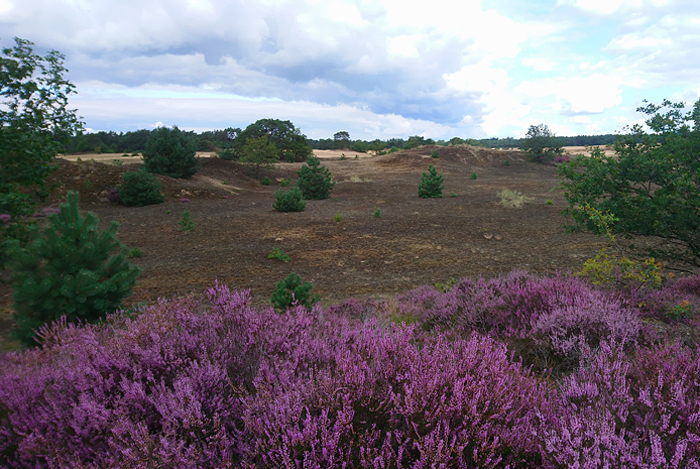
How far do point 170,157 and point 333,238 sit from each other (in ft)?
54.1

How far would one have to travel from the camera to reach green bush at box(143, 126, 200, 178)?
77.0 feet

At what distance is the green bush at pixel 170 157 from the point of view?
23.5m

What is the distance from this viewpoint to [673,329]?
3.94 m

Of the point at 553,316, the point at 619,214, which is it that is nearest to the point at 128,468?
the point at 553,316

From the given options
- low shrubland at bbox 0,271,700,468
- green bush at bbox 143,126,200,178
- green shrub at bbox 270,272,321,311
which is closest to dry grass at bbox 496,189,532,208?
green shrub at bbox 270,272,321,311

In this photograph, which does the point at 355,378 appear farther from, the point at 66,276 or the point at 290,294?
the point at 66,276

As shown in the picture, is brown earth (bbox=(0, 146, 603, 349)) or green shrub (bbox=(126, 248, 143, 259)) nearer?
brown earth (bbox=(0, 146, 603, 349))

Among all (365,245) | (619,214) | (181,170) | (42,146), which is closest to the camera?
(619,214)

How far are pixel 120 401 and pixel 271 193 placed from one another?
22694 millimetres

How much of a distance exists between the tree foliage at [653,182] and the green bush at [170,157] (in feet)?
74.3

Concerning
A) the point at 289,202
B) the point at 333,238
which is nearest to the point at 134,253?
the point at 333,238

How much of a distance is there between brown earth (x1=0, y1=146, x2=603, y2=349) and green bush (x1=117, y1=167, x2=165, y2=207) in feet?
Answer: 2.07

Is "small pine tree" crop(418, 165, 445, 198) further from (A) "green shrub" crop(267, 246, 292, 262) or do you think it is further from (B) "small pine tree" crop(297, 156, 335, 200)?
(A) "green shrub" crop(267, 246, 292, 262)

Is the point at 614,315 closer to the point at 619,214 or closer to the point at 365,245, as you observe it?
the point at 619,214
